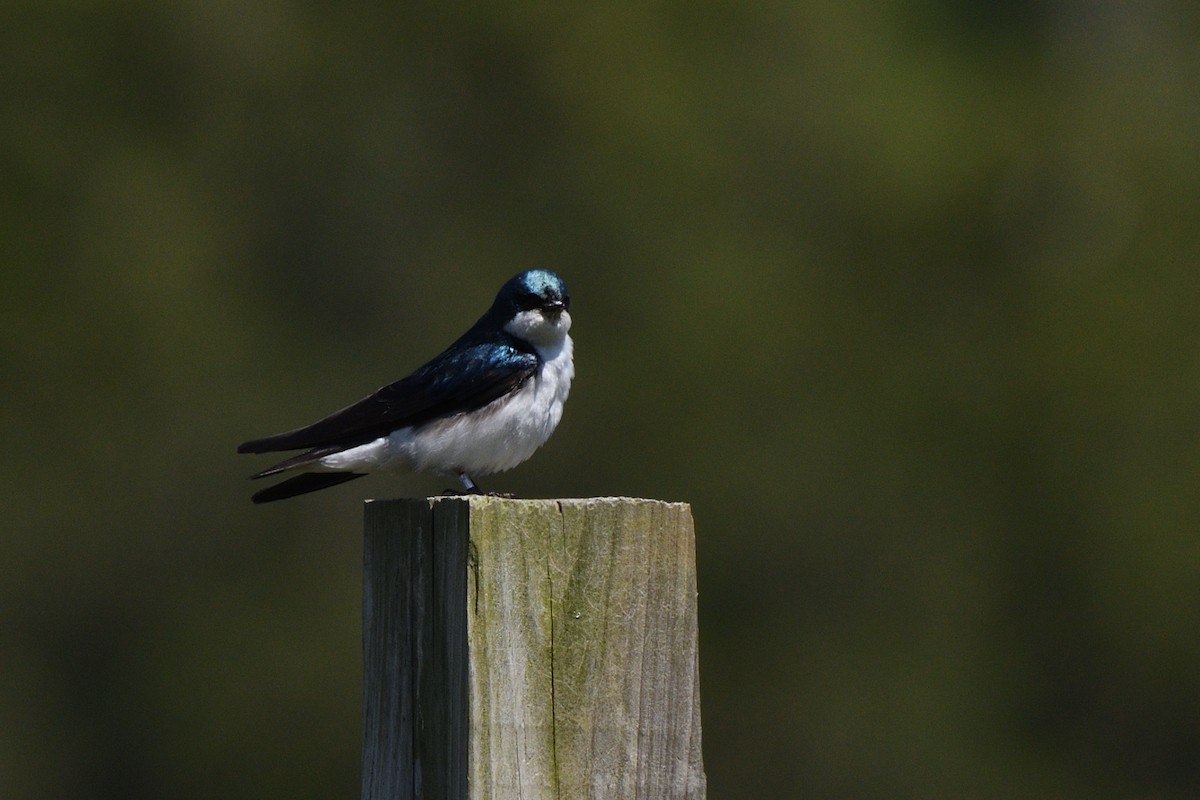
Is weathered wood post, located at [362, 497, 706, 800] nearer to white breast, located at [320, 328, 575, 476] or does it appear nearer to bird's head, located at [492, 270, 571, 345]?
white breast, located at [320, 328, 575, 476]

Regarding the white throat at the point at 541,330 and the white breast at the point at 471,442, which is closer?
the white breast at the point at 471,442

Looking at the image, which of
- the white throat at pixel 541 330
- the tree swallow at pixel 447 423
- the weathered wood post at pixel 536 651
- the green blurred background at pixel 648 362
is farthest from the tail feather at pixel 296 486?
the green blurred background at pixel 648 362

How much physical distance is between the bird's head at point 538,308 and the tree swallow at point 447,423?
53mm

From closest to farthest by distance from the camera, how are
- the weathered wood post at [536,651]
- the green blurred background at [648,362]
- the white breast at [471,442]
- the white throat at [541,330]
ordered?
the weathered wood post at [536,651], the white breast at [471,442], the white throat at [541,330], the green blurred background at [648,362]

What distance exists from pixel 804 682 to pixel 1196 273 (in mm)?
4189

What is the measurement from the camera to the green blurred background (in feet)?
38.6

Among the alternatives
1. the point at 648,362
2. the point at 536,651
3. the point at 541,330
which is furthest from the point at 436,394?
the point at 648,362

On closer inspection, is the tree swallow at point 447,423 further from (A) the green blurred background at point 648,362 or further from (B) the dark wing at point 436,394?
(A) the green blurred background at point 648,362

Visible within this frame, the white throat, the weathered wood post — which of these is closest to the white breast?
the white throat

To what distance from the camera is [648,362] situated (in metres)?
12.1

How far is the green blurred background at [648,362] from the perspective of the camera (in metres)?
11.8

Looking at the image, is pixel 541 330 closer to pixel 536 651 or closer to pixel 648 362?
pixel 536 651

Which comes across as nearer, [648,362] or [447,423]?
[447,423]

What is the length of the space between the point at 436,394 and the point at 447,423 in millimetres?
82
